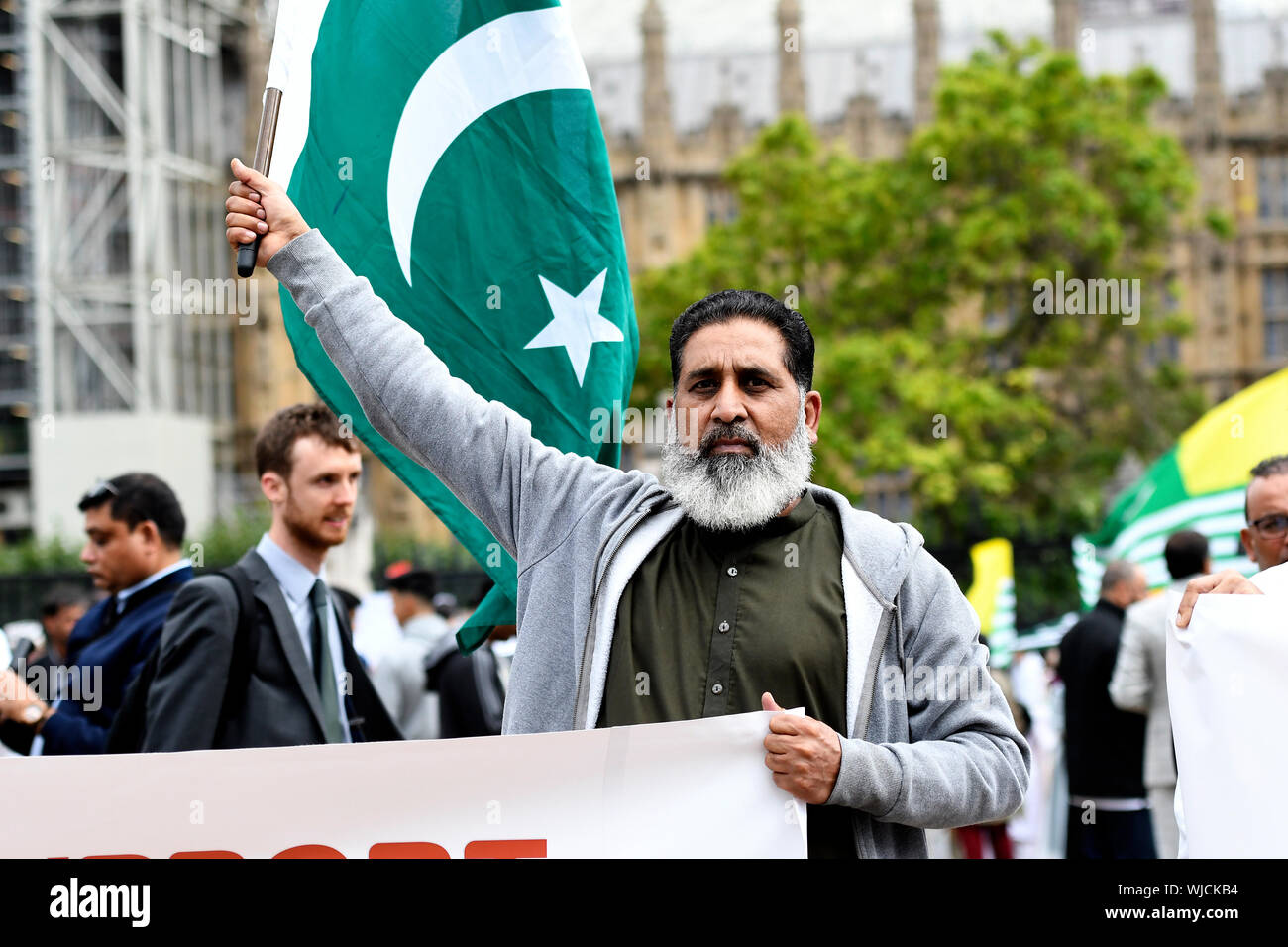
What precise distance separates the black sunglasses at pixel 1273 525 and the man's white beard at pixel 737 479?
70.3 inches

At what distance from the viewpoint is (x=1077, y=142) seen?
30.7 metres

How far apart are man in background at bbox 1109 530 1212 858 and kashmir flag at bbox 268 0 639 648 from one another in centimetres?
362

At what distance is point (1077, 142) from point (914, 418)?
633 cm

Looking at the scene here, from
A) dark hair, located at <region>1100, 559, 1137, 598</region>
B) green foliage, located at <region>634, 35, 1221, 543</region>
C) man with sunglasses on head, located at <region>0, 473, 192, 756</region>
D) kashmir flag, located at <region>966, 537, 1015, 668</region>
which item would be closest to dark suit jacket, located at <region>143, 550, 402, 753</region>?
man with sunglasses on head, located at <region>0, 473, 192, 756</region>

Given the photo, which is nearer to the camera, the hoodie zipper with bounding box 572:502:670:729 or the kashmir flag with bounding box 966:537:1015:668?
the hoodie zipper with bounding box 572:502:670:729

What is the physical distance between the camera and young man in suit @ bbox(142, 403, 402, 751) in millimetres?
3660

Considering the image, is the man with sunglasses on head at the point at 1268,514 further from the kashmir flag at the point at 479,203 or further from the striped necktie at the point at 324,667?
the striped necktie at the point at 324,667

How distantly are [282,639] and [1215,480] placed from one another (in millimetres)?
5843

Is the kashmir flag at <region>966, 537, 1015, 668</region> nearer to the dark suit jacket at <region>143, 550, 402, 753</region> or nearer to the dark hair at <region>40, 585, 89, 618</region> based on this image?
the dark hair at <region>40, 585, 89, 618</region>

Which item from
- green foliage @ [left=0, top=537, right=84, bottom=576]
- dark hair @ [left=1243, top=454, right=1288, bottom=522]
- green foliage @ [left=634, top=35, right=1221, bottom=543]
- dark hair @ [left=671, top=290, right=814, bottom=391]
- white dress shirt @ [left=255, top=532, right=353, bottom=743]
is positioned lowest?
white dress shirt @ [left=255, top=532, right=353, bottom=743]

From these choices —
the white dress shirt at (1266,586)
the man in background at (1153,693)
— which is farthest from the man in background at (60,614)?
the white dress shirt at (1266,586)

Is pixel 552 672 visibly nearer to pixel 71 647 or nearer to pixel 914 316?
pixel 71 647

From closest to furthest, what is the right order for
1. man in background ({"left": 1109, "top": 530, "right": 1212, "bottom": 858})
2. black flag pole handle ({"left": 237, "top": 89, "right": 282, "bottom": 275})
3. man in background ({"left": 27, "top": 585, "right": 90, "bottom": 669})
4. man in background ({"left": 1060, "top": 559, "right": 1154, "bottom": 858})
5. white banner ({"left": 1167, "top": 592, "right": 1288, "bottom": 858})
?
white banner ({"left": 1167, "top": 592, "right": 1288, "bottom": 858})
black flag pole handle ({"left": 237, "top": 89, "right": 282, "bottom": 275})
man in background ({"left": 1109, "top": 530, "right": 1212, "bottom": 858})
man in background ({"left": 1060, "top": 559, "right": 1154, "bottom": 858})
man in background ({"left": 27, "top": 585, "right": 90, "bottom": 669})
